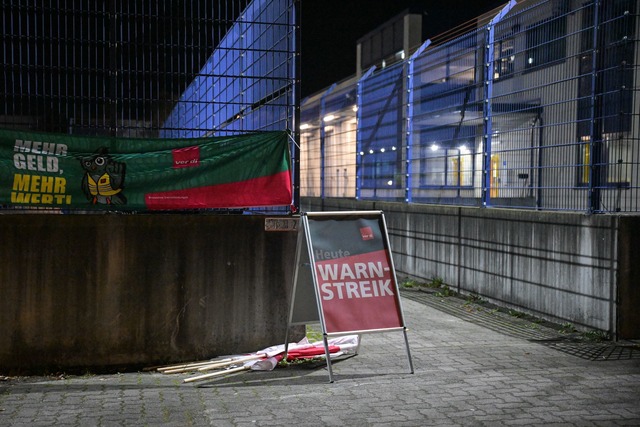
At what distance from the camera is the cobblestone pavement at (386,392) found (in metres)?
5.51

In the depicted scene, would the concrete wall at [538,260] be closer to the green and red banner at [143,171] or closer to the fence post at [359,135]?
the fence post at [359,135]

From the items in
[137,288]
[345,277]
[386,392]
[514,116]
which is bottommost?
[386,392]

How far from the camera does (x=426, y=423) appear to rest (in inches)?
212

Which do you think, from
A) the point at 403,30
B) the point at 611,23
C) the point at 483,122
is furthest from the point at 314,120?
the point at 403,30

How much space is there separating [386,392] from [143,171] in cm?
332

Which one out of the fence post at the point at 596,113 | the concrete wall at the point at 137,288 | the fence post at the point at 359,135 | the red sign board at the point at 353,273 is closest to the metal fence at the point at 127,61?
the concrete wall at the point at 137,288

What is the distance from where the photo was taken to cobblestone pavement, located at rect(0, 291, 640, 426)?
551 cm

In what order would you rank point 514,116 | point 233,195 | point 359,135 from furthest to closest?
point 359,135 → point 514,116 → point 233,195

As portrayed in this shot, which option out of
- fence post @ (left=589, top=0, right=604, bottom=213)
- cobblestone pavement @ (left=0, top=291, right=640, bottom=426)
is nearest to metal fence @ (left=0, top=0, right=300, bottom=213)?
cobblestone pavement @ (left=0, top=291, right=640, bottom=426)

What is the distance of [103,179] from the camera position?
286 inches

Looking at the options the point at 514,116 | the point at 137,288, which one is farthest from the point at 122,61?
the point at 514,116

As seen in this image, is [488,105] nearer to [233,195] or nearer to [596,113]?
[596,113]

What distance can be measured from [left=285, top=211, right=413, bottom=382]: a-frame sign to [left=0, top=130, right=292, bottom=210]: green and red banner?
84 cm

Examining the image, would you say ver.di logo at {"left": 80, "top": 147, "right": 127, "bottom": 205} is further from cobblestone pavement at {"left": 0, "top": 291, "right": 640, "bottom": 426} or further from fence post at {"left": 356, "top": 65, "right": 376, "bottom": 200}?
fence post at {"left": 356, "top": 65, "right": 376, "bottom": 200}
